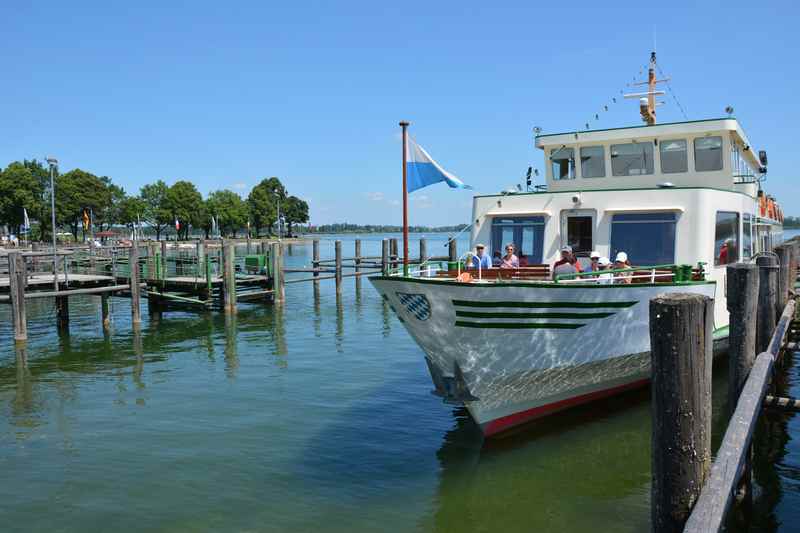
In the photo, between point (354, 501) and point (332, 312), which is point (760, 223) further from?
point (332, 312)

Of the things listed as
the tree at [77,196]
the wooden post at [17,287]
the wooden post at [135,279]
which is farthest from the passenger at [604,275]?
the tree at [77,196]

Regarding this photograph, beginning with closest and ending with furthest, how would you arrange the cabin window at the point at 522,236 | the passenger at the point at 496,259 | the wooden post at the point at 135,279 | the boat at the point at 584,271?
the boat at the point at 584,271
the passenger at the point at 496,259
the cabin window at the point at 522,236
the wooden post at the point at 135,279

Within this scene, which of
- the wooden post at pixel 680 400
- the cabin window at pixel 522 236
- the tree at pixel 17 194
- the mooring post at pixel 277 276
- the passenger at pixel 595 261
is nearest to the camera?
the wooden post at pixel 680 400

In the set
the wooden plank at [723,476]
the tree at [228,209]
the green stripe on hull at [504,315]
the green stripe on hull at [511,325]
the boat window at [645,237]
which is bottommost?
the wooden plank at [723,476]

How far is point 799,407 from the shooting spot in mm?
7430

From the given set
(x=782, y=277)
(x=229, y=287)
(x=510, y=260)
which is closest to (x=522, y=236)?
(x=510, y=260)

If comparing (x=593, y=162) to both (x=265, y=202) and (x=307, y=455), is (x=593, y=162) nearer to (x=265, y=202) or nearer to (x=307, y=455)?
(x=307, y=455)

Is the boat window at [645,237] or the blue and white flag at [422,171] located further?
the boat window at [645,237]

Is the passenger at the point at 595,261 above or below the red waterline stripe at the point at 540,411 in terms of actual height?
above

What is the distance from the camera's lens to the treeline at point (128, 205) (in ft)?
221

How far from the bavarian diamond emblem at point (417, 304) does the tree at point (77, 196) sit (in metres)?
72.4

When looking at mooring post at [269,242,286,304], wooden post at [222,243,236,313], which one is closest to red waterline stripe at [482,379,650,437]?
wooden post at [222,243,236,313]

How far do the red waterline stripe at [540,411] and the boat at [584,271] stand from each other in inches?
0.9

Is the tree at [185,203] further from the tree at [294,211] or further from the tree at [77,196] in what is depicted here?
the tree at [294,211]
